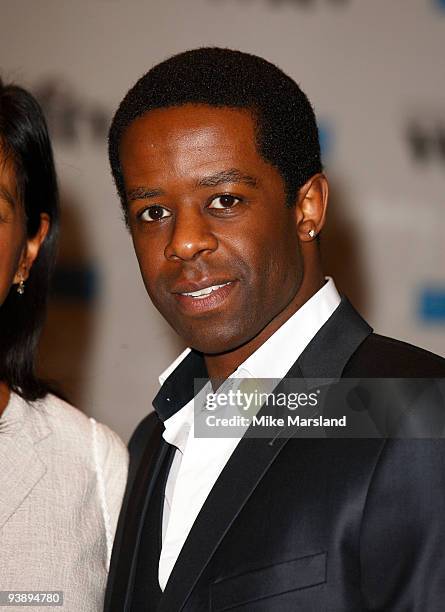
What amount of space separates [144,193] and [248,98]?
0.24 m

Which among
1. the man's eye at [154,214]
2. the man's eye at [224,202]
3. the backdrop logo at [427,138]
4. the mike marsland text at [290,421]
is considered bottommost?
the mike marsland text at [290,421]

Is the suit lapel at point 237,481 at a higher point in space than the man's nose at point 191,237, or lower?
lower

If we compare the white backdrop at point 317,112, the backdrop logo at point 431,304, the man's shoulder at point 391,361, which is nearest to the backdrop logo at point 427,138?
the white backdrop at point 317,112

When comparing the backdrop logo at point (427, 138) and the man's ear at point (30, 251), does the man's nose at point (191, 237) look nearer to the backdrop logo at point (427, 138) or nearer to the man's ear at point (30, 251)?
the man's ear at point (30, 251)

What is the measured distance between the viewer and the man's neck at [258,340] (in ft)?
4.88

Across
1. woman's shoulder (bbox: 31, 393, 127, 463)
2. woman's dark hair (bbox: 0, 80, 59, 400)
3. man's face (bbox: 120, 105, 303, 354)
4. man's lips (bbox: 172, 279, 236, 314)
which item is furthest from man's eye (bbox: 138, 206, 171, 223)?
woman's shoulder (bbox: 31, 393, 127, 463)

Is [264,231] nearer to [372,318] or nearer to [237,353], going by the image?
[237,353]

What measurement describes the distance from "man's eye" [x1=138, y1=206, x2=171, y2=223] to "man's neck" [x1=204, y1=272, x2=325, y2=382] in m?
0.26

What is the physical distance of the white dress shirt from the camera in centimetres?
146

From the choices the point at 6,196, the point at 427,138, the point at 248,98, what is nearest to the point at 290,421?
the point at 248,98

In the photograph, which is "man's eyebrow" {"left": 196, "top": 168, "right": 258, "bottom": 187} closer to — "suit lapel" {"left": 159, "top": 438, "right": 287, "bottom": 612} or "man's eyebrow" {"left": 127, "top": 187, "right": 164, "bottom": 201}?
"man's eyebrow" {"left": 127, "top": 187, "right": 164, "bottom": 201}

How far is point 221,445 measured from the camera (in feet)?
4.85

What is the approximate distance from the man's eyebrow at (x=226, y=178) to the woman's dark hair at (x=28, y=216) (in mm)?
595

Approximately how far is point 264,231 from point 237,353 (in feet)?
0.79
